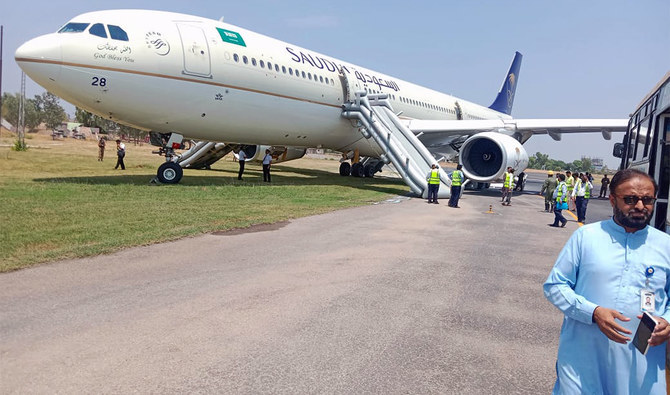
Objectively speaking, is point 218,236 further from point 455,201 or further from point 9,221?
point 455,201

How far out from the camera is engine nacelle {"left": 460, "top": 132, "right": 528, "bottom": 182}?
2012cm

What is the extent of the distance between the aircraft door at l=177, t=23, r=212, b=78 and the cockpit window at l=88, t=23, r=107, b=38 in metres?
2.07

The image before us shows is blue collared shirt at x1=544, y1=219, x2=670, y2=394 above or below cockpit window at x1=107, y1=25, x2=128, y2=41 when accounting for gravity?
below

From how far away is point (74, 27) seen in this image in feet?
44.7

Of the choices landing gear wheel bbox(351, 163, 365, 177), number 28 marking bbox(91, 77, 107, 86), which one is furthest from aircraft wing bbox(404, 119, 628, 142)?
number 28 marking bbox(91, 77, 107, 86)

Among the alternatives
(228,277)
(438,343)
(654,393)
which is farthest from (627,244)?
(228,277)

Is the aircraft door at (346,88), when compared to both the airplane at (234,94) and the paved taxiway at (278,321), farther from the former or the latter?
the paved taxiway at (278,321)

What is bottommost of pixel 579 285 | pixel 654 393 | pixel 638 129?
pixel 654 393

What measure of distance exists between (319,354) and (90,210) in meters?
8.33

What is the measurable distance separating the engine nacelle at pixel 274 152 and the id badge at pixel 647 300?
22.3 metres

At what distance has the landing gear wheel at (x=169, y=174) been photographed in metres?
16.7

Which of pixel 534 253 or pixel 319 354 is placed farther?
pixel 534 253

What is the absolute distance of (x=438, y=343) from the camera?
4609mm

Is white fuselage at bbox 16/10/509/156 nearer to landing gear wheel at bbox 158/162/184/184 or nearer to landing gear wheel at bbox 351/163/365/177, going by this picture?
landing gear wheel at bbox 158/162/184/184
